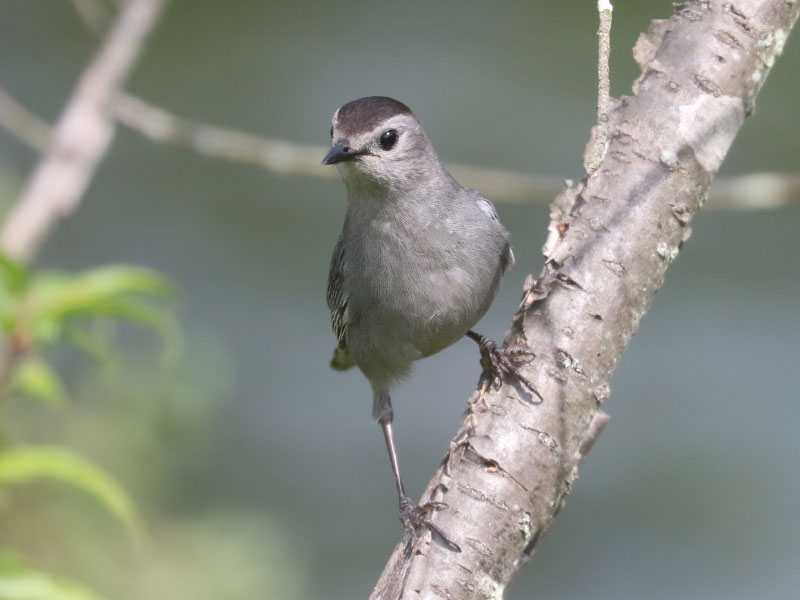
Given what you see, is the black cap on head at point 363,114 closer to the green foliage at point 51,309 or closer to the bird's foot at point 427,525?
the green foliage at point 51,309

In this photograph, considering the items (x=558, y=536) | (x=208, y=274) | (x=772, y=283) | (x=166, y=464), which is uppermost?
(x=208, y=274)

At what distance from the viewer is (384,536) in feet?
27.0

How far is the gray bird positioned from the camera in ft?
11.9

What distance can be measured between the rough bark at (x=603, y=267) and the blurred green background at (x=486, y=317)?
4800mm

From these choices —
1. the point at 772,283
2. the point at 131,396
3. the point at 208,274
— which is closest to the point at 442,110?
the point at 208,274

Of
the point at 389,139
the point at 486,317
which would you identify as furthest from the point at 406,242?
the point at 486,317

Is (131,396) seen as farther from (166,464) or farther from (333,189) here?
(333,189)

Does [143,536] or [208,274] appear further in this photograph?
[208,274]

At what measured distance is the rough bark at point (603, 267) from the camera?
8.59 feet

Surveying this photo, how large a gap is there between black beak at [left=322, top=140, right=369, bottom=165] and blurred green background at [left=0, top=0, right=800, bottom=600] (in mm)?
4345

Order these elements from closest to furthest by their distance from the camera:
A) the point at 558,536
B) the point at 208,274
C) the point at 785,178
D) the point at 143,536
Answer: the point at 785,178 → the point at 143,536 → the point at 558,536 → the point at 208,274

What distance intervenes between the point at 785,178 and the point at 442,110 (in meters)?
4.79

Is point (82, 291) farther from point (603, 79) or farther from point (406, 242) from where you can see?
point (603, 79)

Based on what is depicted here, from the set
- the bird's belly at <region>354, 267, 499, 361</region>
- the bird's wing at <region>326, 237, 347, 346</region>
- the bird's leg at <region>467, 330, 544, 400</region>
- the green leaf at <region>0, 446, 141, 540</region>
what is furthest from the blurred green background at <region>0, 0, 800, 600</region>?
the green leaf at <region>0, 446, 141, 540</region>
